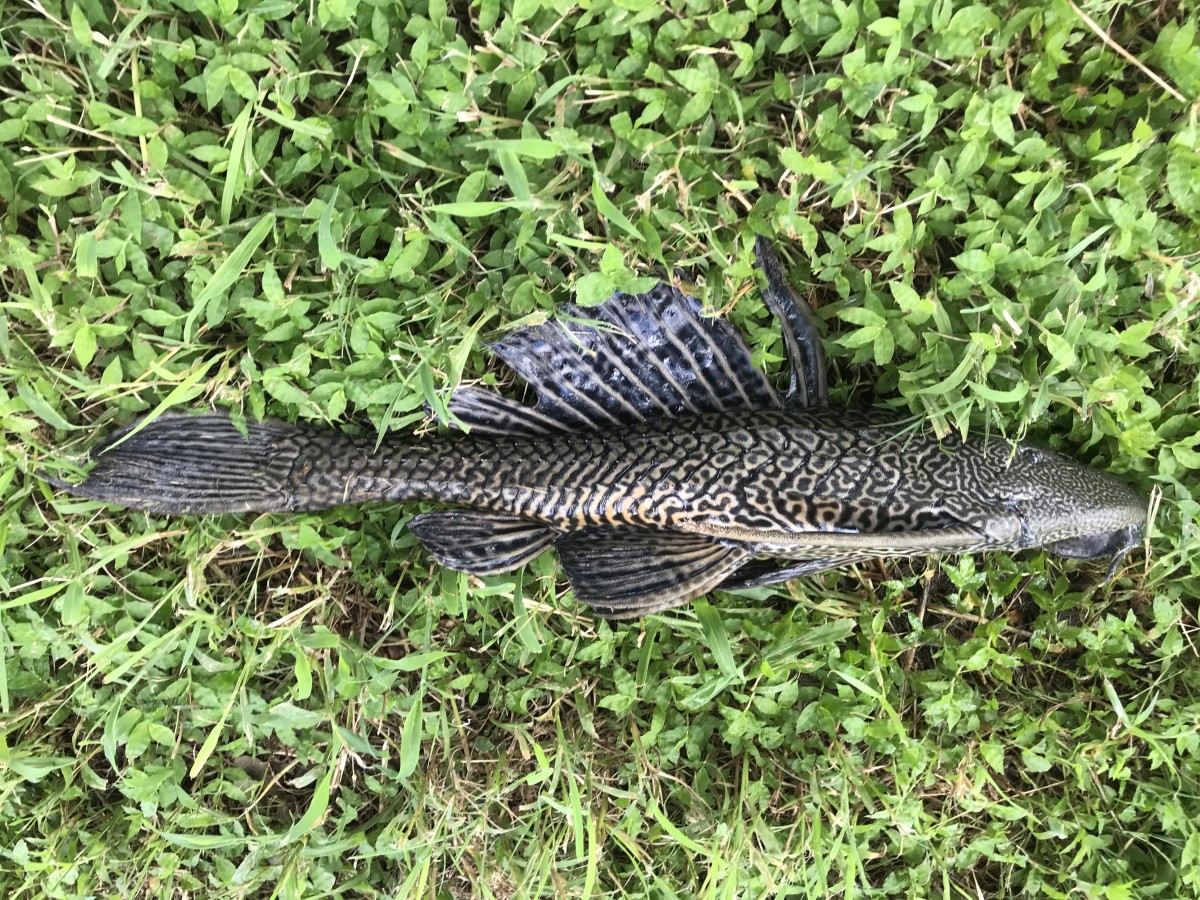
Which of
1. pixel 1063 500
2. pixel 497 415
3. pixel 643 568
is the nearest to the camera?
pixel 1063 500

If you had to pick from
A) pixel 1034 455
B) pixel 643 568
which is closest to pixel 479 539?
pixel 643 568

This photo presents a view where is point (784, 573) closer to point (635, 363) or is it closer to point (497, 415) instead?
point (635, 363)

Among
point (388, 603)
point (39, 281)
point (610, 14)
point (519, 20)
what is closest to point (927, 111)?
point (610, 14)

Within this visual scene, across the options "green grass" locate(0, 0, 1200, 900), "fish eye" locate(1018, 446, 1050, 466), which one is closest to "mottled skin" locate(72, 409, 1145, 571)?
"fish eye" locate(1018, 446, 1050, 466)

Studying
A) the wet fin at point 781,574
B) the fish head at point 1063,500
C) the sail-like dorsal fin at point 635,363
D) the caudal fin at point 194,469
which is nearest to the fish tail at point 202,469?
the caudal fin at point 194,469

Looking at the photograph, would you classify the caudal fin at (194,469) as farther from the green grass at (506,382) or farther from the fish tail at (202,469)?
the green grass at (506,382)

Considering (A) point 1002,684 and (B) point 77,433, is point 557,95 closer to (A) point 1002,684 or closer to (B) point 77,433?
(B) point 77,433

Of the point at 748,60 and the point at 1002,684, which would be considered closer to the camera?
the point at 748,60
